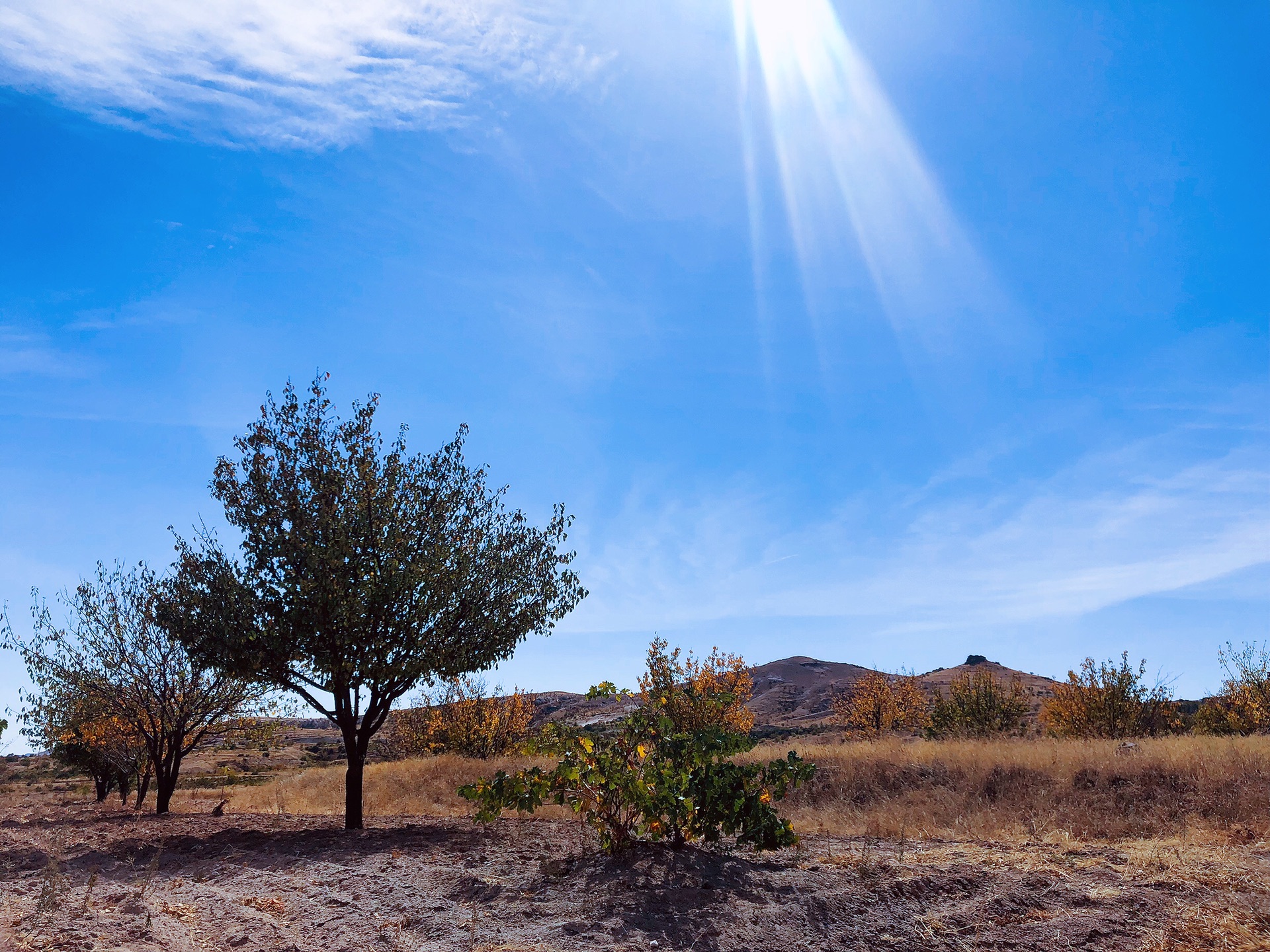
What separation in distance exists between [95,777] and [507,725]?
1675cm

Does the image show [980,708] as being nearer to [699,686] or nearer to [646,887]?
[699,686]

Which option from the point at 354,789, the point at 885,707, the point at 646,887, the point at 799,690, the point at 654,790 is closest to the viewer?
the point at 646,887

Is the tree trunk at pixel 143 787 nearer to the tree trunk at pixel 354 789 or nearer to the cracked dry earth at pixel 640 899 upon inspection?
the tree trunk at pixel 354 789

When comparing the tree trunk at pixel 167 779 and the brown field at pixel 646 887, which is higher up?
the brown field at pixel 646 887

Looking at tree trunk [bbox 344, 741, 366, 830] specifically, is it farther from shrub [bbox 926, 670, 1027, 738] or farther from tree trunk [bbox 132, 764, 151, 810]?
shrub [bbox 926, 670, 1027, 738]

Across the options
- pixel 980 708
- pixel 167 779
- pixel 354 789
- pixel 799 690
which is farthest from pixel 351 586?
pixel 799 690

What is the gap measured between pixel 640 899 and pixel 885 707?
39056mm

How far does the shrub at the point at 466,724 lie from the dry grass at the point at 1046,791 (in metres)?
14.6

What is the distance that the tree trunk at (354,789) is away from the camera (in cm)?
1241

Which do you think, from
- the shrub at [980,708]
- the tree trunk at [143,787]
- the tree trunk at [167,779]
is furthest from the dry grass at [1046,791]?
the tree trunk at [143,787]

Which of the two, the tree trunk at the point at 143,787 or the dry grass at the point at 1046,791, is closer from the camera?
the dry grass at the point at 1046,791

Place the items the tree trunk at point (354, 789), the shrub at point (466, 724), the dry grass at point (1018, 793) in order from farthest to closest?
the shrub at point (466, 724) → the tree trunk at point (354, 789) → the dry grass at point (1018, 793)

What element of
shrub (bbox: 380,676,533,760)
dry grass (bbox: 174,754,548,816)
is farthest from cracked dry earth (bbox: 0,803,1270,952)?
shrub (bbox: 380,676,533,760)

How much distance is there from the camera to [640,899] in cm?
650
